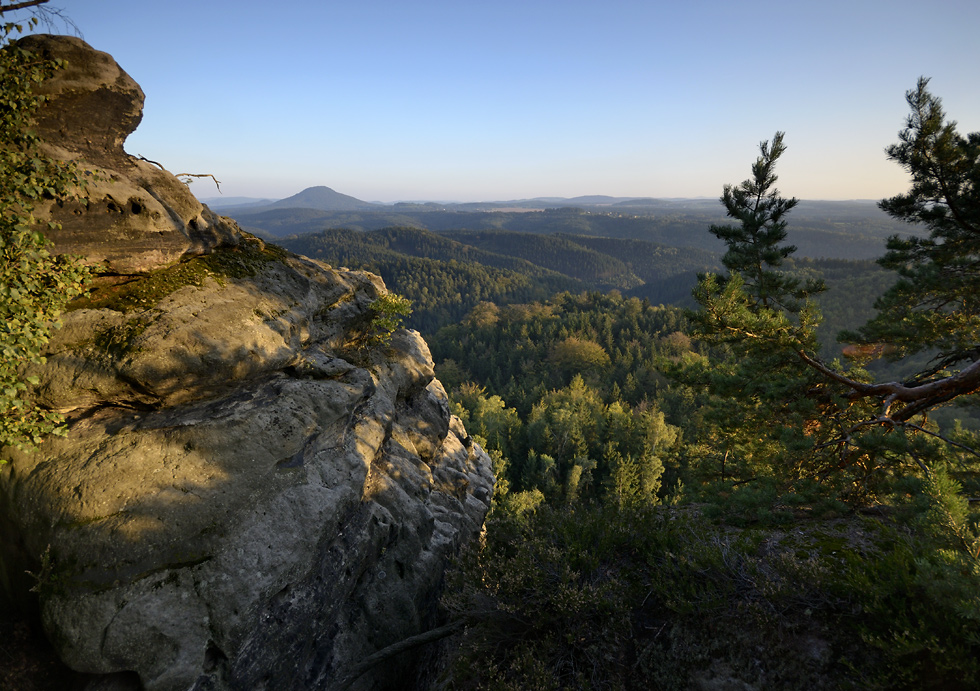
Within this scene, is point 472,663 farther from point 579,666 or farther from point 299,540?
point 299,540

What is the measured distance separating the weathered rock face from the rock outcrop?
3 centimetres

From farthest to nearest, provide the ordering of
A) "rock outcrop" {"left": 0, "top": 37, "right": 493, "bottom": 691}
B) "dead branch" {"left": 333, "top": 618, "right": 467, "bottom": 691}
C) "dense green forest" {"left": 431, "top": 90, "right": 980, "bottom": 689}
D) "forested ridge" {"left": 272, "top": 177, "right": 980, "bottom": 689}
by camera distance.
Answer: "dead branch" {"left": 333, "top": 618, "right": 467, "bottom": 691}
"rock outcrop" {"left": 0, "top": 37, "right": 493, "bottom": 691}
"dense green forest" {"left": 431, "top": 90, "right": 980, "bottom": 689}
"forested ridge" {"left": 272, "top": 177, "right": 980, "bottom": 689}

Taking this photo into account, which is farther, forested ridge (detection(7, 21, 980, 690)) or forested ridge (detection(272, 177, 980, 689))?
forested ridge (detection(7, 21, 980, 690))

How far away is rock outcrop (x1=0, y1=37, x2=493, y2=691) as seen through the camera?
529 centimetres

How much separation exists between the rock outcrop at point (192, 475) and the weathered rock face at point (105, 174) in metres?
0.03

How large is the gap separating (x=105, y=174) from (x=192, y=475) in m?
5.09

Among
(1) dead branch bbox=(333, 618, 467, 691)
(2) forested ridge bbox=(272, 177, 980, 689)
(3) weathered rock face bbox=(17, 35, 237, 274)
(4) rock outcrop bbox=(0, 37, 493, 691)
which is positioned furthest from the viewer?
(1) dead branch bbox=(333, 618, 467, 691)

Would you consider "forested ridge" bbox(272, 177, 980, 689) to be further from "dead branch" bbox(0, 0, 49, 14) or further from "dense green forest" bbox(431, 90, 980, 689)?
"dead branch" bbox(0, 0, 49, 14)

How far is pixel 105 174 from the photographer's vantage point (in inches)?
264

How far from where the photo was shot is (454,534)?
10938 mm

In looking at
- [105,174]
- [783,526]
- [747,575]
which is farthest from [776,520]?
[105,174]

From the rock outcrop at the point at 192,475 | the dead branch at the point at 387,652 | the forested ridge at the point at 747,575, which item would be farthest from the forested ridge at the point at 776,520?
the rock outcrop at the point at 192,475

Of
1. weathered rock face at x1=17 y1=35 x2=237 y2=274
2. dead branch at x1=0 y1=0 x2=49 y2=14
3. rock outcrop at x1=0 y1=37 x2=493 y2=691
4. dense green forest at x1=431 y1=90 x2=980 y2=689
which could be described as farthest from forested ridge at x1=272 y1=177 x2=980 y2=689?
dead branch at x1=0 y1=0 x2=49 y2=14

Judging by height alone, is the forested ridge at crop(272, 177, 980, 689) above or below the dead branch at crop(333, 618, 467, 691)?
above
